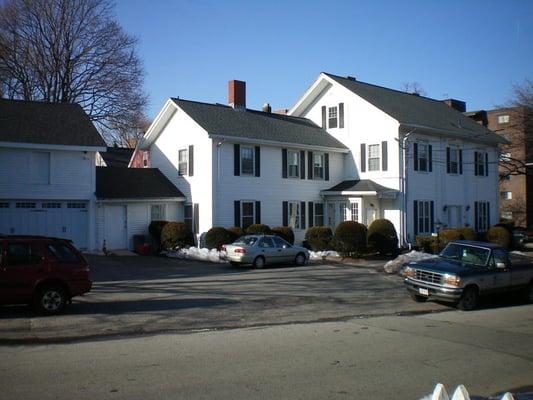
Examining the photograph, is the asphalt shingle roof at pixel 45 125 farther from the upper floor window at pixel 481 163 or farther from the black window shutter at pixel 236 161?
the upper floor window at pixel 481 163

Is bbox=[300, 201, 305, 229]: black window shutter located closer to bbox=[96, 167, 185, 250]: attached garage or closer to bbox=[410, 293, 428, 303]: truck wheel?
bbox=[96, 167, 185, 250]: attached garage

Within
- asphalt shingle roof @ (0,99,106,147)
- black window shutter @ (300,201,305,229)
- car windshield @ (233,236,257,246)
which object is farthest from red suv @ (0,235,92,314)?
black window shutter @ (300,201,305,229)

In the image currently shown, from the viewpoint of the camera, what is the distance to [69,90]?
1709 inches

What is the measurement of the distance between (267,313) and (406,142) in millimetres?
21121

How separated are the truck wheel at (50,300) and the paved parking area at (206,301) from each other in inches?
11.2

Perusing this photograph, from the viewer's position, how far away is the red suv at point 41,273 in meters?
12.3

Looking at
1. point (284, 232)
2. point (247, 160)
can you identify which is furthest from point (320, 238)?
point (247, 160)

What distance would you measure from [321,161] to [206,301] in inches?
799

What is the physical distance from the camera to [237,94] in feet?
115

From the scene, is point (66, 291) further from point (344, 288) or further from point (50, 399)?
point (344, 288)

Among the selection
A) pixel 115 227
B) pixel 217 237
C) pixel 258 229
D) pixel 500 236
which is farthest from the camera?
pixel 500 236

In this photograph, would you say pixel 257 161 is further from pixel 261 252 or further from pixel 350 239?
pixel 261 252

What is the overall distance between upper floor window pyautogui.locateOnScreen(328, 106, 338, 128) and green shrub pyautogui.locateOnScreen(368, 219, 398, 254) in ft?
29.6

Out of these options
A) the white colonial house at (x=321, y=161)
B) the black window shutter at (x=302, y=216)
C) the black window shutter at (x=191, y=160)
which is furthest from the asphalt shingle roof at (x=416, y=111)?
the black window shutter at (x=191, y=160)
